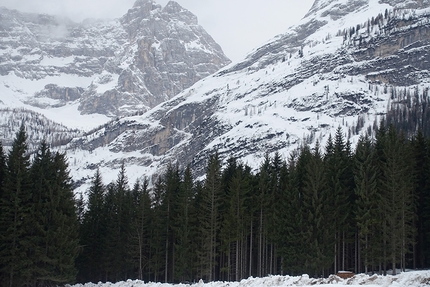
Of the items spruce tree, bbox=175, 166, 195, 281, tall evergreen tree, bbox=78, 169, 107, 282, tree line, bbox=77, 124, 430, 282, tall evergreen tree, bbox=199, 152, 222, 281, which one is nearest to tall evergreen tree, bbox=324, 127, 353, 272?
tree line, bbox=77, 124, 430, 282

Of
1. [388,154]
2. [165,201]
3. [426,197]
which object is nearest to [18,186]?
[165,201]

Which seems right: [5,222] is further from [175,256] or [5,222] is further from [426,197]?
[426,197]

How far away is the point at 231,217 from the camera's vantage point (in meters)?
50.7

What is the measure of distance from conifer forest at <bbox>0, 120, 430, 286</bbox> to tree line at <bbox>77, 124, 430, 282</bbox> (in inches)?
5.5

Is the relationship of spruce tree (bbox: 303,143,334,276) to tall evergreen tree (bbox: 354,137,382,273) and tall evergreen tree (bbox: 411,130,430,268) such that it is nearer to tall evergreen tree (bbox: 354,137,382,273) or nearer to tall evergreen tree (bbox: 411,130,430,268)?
tall evergreen tree (bbox: 354,137,382,273)

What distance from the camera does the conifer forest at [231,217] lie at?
1658 inches

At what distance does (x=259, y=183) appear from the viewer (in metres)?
52.4

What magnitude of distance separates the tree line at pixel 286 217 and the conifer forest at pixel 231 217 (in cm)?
14

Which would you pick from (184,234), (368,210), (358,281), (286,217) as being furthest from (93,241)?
(358,281)

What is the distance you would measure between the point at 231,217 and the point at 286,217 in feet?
19.3

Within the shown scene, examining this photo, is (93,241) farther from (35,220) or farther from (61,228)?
(35,220)

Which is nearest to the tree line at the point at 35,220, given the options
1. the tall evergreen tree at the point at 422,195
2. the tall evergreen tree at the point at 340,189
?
the tall evergreen tree at the point at 340,189

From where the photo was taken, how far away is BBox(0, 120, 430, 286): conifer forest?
4212cm

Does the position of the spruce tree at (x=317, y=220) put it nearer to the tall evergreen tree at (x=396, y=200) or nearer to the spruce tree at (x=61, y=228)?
the tall evergreen tree at (x=396, y=200)
